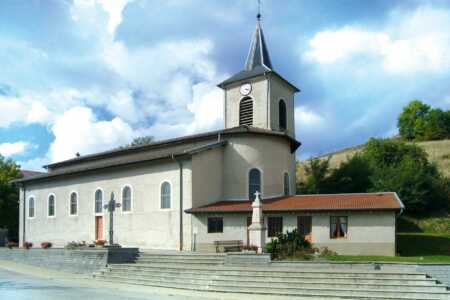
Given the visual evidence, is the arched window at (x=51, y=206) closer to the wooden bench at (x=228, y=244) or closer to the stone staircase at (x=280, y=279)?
the wooden bench at (x=228, y=244)

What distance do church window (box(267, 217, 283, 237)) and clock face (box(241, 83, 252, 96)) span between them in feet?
38.1

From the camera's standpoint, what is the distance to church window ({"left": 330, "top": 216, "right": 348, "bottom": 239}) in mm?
24656

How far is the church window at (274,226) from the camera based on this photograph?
85.9 ft

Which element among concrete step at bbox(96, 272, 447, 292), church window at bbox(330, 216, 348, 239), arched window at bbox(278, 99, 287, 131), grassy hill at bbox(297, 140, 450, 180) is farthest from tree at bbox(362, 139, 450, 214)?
concrete step at bbox(96, 272, 447, 292)

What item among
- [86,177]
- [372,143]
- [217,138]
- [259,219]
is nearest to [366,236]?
[259,219]

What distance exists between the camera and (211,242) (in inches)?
1069

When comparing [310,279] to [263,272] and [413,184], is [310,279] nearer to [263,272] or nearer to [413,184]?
[263,272]

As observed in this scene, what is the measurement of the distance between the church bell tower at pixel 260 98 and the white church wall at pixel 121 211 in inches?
326

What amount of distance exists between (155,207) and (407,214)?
24.8 metres

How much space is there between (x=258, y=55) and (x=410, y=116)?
59.8m

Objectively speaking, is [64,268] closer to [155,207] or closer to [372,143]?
[155,207]

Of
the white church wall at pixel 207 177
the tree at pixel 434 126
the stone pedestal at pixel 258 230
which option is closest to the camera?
the stone pedestal at pixel 258 230

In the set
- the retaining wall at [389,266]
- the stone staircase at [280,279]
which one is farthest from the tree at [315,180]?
the retaining wall at [389,266]

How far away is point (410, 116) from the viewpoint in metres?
87.7
